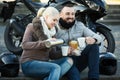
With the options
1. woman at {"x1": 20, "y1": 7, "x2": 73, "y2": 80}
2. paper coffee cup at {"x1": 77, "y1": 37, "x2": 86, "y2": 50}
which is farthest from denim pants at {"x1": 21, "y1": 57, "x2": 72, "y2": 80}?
paper coffee cup at {"x1": 77, "y1": 37, "x2": 86, "y2": 50}

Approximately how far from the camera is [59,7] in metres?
8.08

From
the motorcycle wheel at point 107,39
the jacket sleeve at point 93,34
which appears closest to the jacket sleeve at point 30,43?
the jacket sleeve at point 93,34

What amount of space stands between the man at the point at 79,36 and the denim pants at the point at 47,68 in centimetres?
14

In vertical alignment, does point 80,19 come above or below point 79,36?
below

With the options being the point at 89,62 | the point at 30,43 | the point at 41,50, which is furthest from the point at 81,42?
the point at 30,43

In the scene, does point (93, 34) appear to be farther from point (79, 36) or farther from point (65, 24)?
point (65, 24)

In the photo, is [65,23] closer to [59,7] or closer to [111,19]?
[59,7]

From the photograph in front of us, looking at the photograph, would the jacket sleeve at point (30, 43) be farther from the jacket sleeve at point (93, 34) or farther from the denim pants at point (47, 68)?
the jacket sleeve at point (93, 34)

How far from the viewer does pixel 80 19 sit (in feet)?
27.4

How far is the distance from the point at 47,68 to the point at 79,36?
0.77 meters

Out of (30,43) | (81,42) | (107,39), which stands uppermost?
(30,43)

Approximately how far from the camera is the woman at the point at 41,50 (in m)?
6.03

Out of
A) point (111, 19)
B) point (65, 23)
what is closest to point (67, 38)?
point (65, 23)

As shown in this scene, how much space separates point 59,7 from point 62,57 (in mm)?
1852
